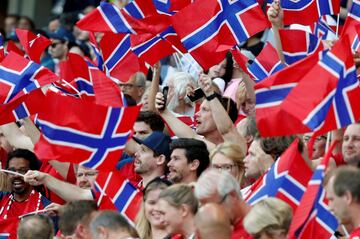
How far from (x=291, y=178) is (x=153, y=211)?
3.26ft

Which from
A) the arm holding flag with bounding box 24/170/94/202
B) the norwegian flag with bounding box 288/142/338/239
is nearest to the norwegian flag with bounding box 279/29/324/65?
the arm holding flag with bounding box 24/170/94/202

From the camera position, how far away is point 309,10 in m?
12.1

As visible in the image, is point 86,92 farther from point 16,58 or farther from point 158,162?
point 158,162

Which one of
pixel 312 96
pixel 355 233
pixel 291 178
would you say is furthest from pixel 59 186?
pixel 355 233

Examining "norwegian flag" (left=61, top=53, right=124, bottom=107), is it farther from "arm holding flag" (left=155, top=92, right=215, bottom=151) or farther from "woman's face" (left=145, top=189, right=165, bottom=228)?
"woman's face" (left=145, top=189, right=165, bottom=228)

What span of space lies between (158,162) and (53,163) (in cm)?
132

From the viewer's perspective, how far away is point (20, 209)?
12.2m

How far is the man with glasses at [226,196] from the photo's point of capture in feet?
28.6

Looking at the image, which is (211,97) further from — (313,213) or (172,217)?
(313,213)

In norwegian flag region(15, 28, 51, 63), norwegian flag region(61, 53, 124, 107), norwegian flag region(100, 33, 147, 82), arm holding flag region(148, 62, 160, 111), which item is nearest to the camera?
norwegian flag region(61, 53, 124, 107)

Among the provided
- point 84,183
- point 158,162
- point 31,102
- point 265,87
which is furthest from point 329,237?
point 31,102

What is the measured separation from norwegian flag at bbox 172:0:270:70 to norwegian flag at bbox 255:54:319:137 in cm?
222

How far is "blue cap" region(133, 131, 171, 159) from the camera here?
11.1 meters

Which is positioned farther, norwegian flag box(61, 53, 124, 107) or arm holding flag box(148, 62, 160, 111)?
arm holding flag box(148, 62, 160, 111)
